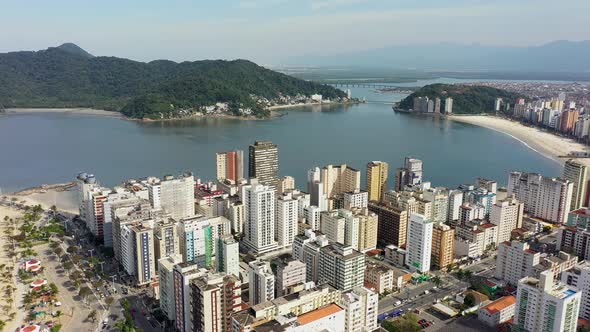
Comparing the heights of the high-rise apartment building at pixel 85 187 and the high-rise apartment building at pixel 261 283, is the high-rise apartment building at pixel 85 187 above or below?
above

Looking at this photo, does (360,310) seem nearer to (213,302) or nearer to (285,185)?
(213,302)

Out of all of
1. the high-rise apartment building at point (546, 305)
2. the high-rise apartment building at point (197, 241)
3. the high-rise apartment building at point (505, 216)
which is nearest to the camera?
the high-rise apartment building at point (546, 305)

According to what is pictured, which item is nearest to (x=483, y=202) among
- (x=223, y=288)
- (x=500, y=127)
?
(x=223, y=288)

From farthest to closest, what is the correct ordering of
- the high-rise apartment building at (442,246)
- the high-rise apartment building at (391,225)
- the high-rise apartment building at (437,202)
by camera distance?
the high-rise apartment building at (437,202) → the high-rise apartment building at (391,225) → the high-rise apartment building at (442,246)

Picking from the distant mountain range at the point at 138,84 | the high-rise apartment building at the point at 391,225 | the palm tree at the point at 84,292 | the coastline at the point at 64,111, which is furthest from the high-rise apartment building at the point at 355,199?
the coastline at the point at 64,111

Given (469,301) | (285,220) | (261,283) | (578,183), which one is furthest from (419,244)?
(578,183)

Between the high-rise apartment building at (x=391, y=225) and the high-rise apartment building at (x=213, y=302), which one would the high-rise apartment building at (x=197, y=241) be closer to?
the high-rise apartment building at (x=213, y=302)

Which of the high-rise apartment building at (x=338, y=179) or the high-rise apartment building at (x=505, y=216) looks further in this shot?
the high-rise apartment building at (x=338, y=179)
